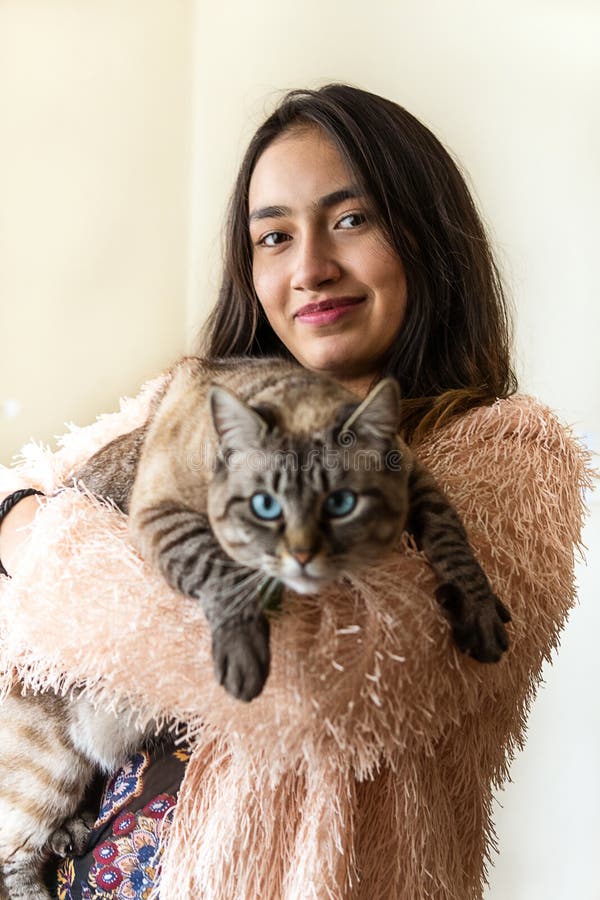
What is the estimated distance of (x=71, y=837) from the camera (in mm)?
996

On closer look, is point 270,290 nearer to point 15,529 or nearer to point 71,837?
point 15,529

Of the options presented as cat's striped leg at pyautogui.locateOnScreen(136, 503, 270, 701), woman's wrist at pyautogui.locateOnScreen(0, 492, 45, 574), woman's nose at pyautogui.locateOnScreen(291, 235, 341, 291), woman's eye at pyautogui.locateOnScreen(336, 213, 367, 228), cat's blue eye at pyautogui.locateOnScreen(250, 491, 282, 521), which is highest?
woman's eye at pyautogui.locateOnScreen(336, 213, 367, 228)

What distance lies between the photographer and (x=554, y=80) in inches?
74.7

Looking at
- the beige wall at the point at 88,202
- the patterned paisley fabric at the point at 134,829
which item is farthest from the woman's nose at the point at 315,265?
the beige wall at the point at 88,202

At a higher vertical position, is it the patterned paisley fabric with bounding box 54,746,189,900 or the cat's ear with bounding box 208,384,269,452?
the cat's ear with bounding box 208,384,269,452

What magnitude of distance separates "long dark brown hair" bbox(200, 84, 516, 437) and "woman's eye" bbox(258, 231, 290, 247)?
151 millimetres

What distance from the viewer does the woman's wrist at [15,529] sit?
105cm

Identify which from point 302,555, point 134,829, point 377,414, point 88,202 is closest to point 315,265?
point 377,414

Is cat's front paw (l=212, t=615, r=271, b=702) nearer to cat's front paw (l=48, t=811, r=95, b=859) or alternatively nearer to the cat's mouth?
the cat's mouth

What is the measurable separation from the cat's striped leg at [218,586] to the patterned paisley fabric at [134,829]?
1.05 ft

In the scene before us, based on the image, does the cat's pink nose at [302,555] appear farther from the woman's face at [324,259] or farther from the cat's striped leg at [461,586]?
the woman's face at [324,259]

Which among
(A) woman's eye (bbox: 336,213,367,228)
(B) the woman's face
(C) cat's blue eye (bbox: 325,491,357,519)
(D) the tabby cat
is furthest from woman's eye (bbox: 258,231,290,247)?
(C) cat's blue eye (bbox: 325,491,357,519)

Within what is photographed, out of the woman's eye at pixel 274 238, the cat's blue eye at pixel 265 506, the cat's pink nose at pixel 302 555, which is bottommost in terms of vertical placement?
the cat's pink nose at pixel 302 555

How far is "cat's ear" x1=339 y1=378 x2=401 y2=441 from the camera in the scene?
2.27ft
